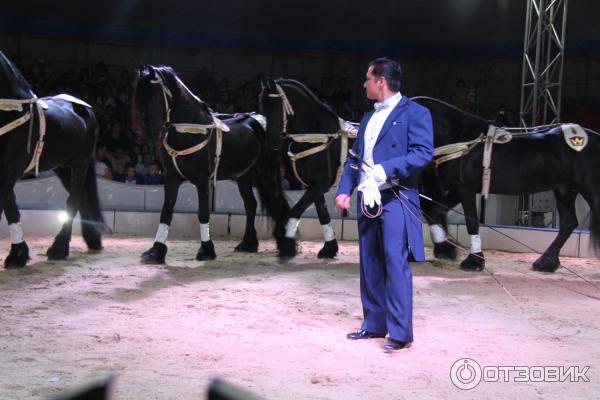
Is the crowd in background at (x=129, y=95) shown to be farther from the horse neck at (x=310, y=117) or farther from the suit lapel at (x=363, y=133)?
the suit lapel at (x=363, y=133)

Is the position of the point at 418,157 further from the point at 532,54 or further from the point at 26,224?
the point at 532,54

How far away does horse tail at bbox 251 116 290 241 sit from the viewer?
7.98m

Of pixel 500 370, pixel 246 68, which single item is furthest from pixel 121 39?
pixel 500 370

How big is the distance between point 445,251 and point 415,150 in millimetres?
4264

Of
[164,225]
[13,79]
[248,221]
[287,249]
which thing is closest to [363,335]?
[287,249]

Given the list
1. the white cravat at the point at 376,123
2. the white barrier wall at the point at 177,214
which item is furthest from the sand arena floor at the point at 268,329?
the white barrier wall at the point at 177,214

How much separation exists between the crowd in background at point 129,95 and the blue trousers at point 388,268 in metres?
7.85

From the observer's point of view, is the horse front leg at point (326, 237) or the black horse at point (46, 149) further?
the horse front leg at point (326, 237)

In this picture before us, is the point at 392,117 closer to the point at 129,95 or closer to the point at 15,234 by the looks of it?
the point at 15,234

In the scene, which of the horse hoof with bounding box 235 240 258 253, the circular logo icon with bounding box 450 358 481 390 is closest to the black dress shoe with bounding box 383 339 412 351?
the circular logo icon with bounding box 450 358 481 390

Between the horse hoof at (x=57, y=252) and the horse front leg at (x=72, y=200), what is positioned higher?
the horse front leg at (x=72, y=200)

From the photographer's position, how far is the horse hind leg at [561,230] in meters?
7.28

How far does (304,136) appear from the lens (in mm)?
7402

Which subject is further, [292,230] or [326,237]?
[326,237]
